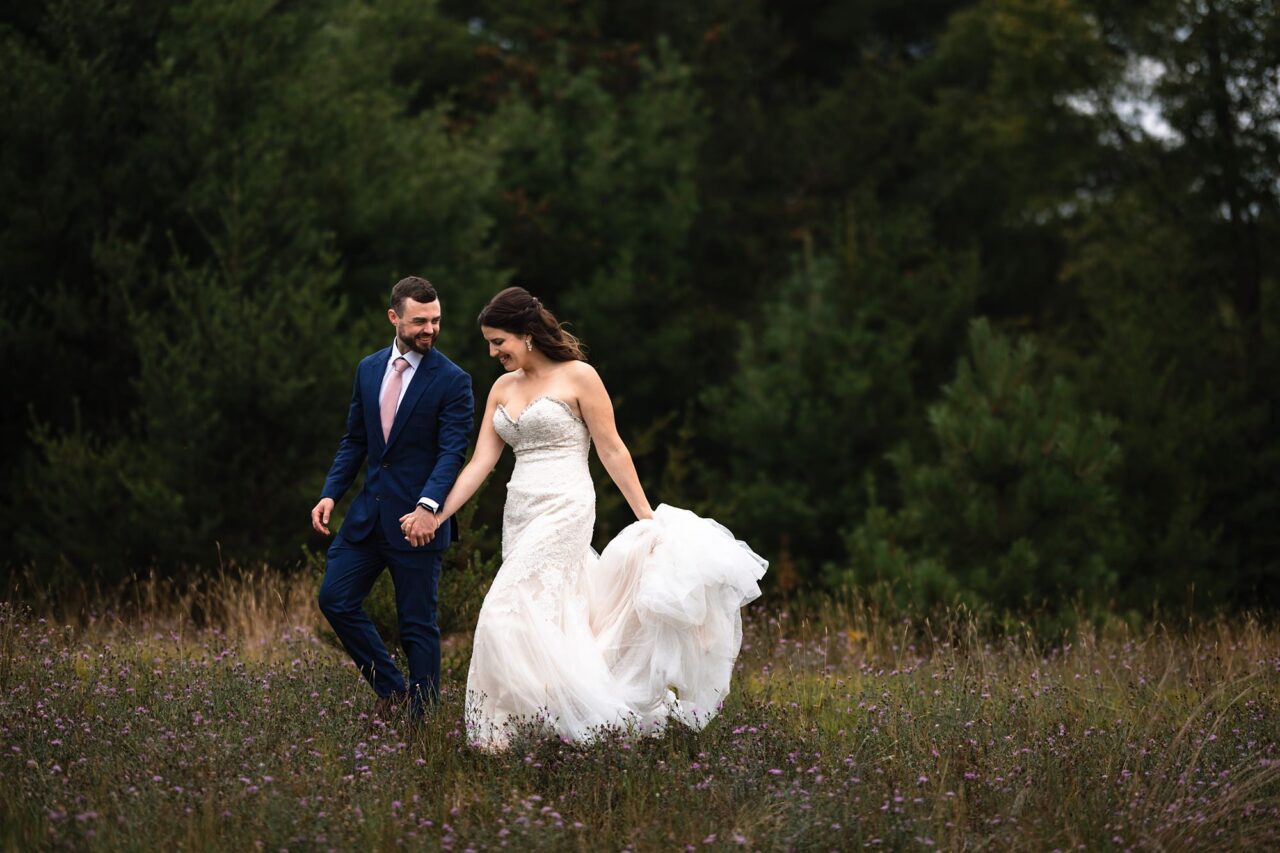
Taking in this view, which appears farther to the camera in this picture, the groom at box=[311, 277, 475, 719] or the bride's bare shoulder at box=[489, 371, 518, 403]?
the bride's bare shoulder at box=[489, 371, 518, 403]

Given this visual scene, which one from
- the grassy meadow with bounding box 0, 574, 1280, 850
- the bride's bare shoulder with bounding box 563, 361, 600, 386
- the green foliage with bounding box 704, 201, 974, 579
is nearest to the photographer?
the grassy meadow with bounding box 0, 574, 1280, 850

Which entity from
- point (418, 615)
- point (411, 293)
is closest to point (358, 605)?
point (418, 615)

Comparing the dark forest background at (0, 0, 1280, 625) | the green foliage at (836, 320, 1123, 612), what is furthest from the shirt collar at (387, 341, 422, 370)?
the green foliage at (836, 320, 1123, 612)

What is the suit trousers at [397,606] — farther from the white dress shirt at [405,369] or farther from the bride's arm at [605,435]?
the bride's arm at [605,435]

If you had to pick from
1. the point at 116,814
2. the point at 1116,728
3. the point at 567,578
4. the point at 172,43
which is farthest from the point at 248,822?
the point at 172,43

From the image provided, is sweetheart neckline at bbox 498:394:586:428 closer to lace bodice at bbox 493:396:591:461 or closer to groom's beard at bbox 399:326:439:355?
lace bodice at bbox 493:396:591:461

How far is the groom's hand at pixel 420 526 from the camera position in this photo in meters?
5.99

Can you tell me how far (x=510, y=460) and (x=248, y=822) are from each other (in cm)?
1339

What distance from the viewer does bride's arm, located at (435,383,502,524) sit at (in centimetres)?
619

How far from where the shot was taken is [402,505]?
624 cm

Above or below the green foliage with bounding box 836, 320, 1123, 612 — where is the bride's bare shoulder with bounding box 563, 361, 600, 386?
above

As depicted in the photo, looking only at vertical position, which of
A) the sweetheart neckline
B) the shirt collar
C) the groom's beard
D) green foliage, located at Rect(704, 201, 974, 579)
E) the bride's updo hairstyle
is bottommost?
green foliage, located at Rect(704, 201, 974, 579)

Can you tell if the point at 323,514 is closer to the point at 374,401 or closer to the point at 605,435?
the point at 374,401

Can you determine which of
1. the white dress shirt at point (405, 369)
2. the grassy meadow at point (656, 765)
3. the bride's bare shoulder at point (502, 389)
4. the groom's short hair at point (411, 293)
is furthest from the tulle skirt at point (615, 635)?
the groom's short hair at point (411, 293)
